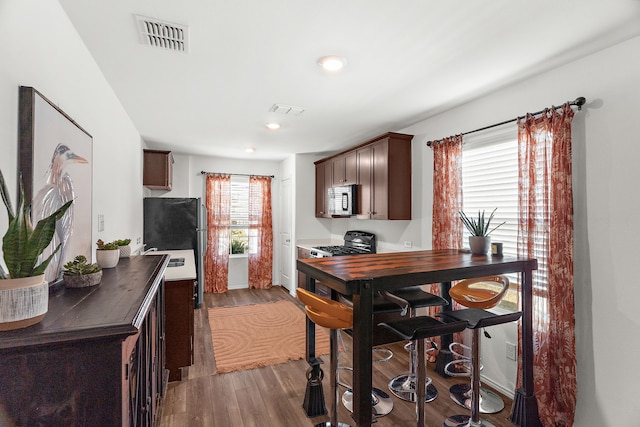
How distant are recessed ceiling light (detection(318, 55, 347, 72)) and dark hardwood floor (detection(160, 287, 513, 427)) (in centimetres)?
243

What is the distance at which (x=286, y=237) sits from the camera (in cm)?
600

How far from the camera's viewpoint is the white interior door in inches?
228

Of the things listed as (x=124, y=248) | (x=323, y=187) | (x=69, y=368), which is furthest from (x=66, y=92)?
(x=323, y=187)

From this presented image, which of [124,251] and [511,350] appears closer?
[124,251]

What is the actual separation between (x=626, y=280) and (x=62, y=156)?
312 centimetres

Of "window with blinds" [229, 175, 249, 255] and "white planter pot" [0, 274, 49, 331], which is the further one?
"window with blinds" [229, 175, 249, 255]

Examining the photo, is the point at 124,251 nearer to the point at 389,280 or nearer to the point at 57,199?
the point at 57,199

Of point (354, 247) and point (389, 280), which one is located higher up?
point (389, 280)

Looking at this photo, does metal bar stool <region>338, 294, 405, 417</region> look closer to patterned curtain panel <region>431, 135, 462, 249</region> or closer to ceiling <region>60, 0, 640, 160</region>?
patterned curtain panel <region>431, 135, 462, 249</region>

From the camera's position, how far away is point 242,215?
6.11 m

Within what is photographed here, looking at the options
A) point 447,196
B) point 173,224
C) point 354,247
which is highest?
point 447,196

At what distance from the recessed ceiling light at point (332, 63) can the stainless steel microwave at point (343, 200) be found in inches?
84.7

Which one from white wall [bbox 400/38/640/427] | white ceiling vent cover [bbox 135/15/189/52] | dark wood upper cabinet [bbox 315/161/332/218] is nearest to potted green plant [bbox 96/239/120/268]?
white ceiling vent cover [bbox 135/15/189/52]

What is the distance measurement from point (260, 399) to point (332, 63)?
2532mm
